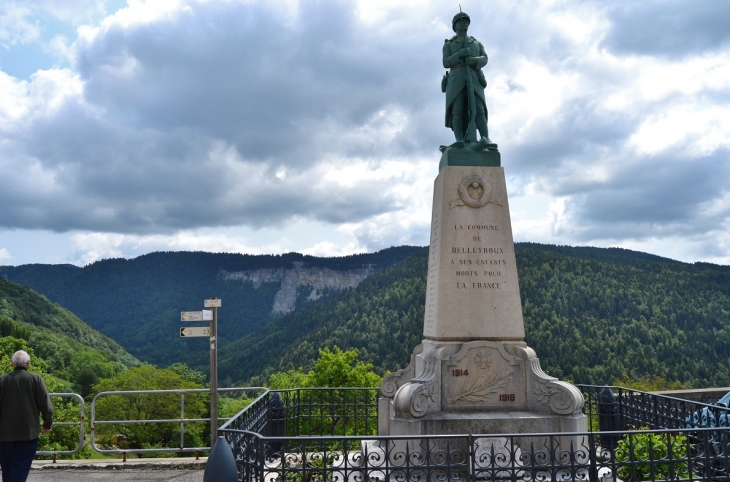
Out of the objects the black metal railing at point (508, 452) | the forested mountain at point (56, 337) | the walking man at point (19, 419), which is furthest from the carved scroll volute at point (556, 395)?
the forested mountain at point (56, 337)

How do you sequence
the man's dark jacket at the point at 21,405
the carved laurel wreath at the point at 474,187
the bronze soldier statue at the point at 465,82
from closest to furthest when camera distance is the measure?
the man's dark jacket at the point at 21,405 < the carved laurel wreath at the point at 474,187 < the bronze soldier statue at the point at 465,82

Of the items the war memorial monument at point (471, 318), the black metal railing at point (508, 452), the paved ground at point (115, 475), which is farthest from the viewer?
the paved ground at point (115, 475)

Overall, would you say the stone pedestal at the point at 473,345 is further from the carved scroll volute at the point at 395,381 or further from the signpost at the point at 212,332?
the signpost at the point at 212,332

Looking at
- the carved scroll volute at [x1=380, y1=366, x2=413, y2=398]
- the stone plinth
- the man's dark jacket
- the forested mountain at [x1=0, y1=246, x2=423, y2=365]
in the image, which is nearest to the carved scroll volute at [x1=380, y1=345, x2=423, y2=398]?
the carved scroll volute at [x1=380, y1=366, x2=413, y2=398]

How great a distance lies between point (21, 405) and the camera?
21.4 ft

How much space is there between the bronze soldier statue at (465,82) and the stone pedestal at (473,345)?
0.85 meters

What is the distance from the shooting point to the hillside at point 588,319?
48719 mm

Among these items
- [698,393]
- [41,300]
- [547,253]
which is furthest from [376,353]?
[41,300]

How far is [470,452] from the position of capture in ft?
19.3

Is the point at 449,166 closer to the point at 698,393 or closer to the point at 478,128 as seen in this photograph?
the point at 478,128

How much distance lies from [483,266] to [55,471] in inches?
280

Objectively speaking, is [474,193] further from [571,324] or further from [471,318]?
[571,324]

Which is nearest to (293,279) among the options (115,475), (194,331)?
(194,331)

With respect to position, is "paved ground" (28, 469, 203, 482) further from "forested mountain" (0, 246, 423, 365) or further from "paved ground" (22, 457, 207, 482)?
"forested mountain" (0, 246, 423, 365)
